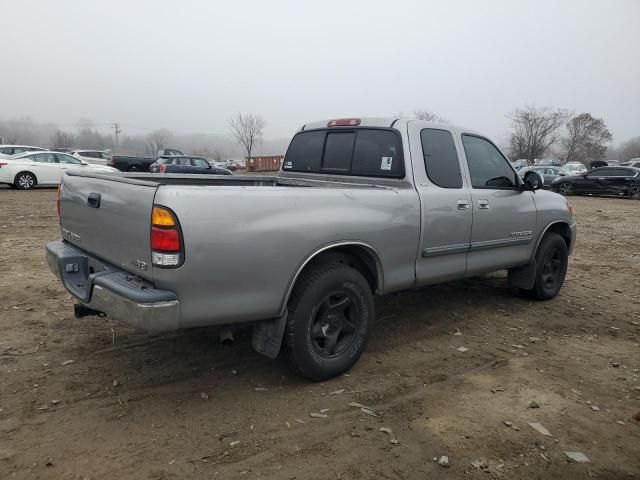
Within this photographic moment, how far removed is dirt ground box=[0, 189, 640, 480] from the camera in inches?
105

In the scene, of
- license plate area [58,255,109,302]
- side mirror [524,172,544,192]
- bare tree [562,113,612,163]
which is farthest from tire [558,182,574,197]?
bare tree [562,113,612,163]

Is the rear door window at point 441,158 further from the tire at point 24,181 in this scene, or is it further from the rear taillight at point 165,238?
the tire at point 24,181

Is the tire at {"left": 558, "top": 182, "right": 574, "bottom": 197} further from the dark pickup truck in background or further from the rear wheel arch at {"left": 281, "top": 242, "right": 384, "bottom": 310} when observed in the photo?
the rear wheel arch at {"left": 281, "top": 242, "right": 384, "bottom": 310}

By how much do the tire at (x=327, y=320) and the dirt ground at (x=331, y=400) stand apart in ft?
0.59

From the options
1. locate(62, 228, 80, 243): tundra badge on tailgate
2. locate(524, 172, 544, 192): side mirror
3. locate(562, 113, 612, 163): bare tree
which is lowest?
locate(62, 228, 80, 243): tundra badge on tailgate

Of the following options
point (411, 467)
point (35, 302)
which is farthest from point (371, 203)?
point (35, 302)

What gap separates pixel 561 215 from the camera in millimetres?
5660

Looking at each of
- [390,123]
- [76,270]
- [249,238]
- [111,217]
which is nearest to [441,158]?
[390,123]

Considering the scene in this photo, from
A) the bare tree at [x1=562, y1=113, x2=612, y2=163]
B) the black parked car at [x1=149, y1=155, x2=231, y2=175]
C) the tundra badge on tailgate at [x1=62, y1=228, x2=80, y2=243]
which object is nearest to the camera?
the tundra badge on tailgate at [x1=62, y1=228, x2=80, y2=243]

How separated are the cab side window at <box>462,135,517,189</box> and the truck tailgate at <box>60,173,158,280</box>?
3027 millimetres

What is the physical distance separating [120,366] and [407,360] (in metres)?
2.23

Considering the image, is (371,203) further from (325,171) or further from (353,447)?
(353,447)

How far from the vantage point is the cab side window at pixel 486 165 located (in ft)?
15.4

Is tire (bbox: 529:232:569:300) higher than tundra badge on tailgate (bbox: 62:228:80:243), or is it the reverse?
tundra badge on tailgate (bbox: 62:228:80:243)
